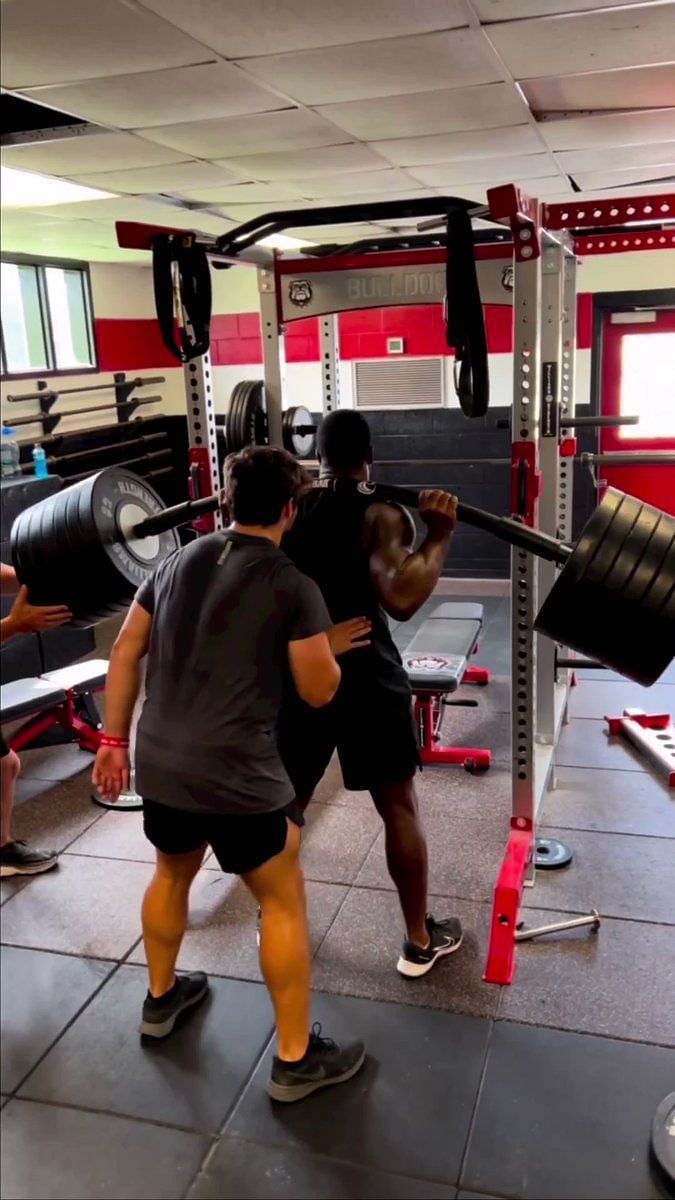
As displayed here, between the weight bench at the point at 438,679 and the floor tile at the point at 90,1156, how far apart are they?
1.85 metres

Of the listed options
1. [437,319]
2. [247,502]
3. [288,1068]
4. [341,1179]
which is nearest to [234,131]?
[247,502]

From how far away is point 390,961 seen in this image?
8.07 feet

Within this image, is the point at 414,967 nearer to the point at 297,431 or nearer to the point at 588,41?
the point at 297,431

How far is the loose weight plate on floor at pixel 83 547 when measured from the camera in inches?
84.7

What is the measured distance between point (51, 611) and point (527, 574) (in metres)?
1.21

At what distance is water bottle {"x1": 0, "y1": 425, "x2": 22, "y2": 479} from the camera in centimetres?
502

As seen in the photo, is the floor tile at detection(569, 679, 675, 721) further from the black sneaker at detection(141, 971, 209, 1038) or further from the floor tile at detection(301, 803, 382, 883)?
the black sneaker at detection(141, 971, 209, 1038)

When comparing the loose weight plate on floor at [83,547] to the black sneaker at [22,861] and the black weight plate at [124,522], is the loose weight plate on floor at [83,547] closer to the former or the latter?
the black weight plate at [124,522]

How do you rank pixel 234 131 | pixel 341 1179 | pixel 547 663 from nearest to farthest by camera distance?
pixel 341 1179 → pixel 234 131 → pixel 547 663

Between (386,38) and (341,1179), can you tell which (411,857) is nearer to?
(341,1179)

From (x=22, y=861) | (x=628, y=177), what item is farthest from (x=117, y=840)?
(x=628, y=177)

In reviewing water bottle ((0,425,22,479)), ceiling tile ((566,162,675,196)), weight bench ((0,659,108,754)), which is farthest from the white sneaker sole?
water bottle ((0,425,22,479))

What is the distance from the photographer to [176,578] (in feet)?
6.16

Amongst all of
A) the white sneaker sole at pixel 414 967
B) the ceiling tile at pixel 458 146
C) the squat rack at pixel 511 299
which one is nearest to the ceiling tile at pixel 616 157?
the ceiling tile at pixel 458 146
